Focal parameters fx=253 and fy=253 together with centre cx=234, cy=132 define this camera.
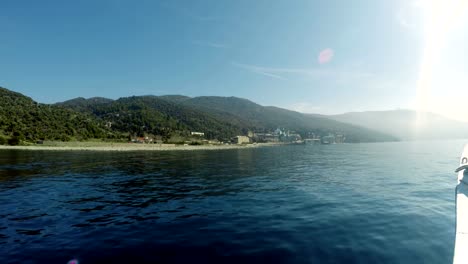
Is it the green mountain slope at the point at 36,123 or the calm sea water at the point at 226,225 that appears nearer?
the calm sea water at the point at 226,225

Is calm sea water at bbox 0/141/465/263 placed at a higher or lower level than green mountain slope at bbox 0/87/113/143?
lower

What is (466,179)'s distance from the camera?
854cm

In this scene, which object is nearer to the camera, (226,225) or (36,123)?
(226,225)

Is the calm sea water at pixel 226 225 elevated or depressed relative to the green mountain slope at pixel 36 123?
depressed

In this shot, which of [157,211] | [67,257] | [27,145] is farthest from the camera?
[27,145]

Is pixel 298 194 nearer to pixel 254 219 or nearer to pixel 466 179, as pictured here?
pixel 254 219

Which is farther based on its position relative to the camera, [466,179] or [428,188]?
[428,188]

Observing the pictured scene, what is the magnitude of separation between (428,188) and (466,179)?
26840mm

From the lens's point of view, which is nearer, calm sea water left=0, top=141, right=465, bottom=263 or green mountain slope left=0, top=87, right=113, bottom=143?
calm sea water left=0, top=141, right=465, bottom=263

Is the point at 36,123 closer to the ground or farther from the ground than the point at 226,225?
farther from the ground

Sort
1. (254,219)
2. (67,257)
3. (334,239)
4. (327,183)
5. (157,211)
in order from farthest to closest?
1. (327,183)
2. (157,211)
3. (254,219)
4. (334,239)
5. (67,257)

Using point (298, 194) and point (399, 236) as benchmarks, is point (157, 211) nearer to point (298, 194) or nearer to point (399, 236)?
point (298, 194)

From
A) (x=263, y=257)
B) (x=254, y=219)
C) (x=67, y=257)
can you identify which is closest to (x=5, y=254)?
(x=67, y=257)

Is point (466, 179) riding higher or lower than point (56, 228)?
higher
